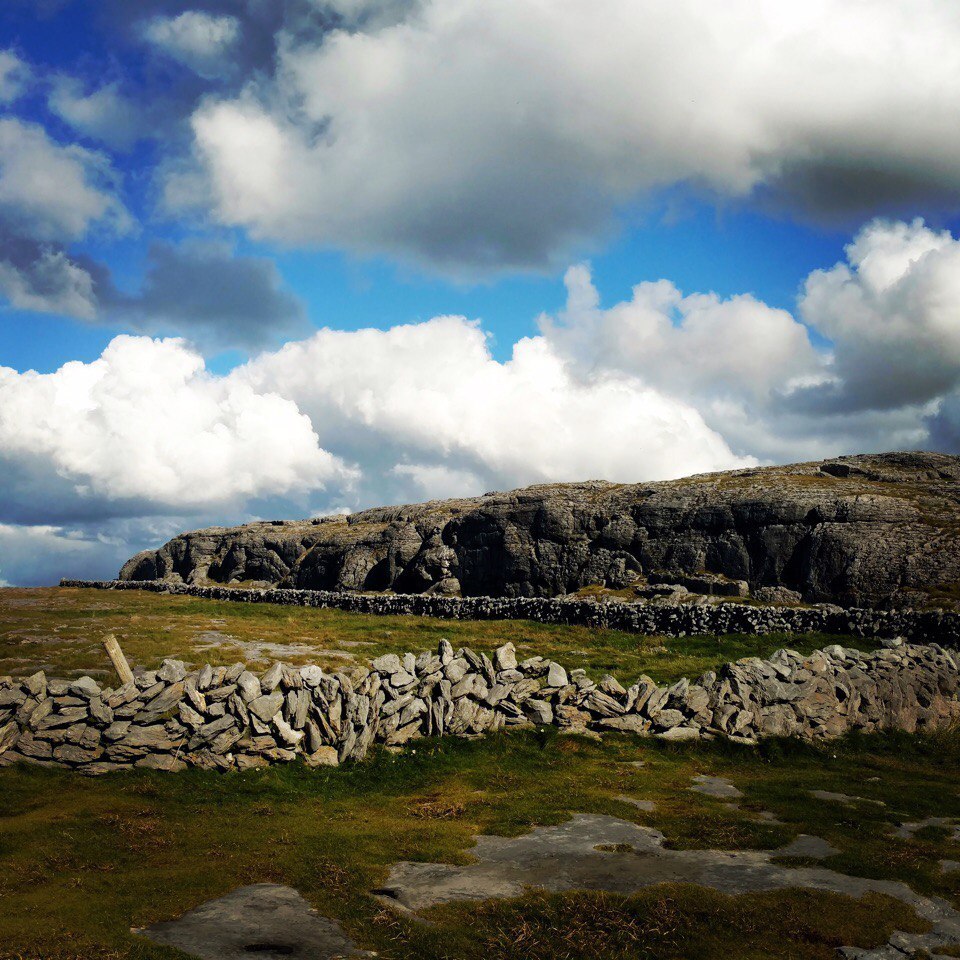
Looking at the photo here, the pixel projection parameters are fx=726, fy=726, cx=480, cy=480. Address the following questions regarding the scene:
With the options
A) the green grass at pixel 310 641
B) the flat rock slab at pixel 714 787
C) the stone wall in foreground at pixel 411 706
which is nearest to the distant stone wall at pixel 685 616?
the green grass at pixel 310 641

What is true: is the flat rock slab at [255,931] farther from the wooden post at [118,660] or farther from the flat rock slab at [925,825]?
the flat rock slab at [925,825]

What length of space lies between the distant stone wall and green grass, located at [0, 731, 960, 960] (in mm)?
15487

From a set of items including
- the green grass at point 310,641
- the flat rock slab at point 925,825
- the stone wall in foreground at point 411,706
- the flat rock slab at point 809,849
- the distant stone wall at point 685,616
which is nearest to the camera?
the flat rock slab at point 809,849

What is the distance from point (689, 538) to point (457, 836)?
4928 centimetres

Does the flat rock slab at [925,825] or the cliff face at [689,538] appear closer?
the flat rock slab at [925,825]

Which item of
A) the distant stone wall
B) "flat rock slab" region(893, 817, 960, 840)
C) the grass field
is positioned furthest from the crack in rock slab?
the distant stone wall

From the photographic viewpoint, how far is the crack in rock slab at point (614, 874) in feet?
29.7

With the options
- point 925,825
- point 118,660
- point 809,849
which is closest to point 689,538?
point 925,825

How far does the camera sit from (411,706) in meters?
A: 16.8

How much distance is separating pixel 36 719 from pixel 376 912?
9.39 meters

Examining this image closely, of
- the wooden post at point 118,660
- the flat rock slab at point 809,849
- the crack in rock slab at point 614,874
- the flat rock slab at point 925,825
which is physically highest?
the wooden post at point 118,660

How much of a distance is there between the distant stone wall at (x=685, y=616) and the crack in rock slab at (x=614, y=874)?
25.1 metres

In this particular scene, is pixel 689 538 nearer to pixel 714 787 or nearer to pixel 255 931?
pixel 714 787

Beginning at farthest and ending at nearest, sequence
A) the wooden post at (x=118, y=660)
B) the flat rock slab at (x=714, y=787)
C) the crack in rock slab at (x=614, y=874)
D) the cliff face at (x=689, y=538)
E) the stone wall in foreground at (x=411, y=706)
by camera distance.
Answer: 1. the cliff face at (x=689, y=538)
2. the wooden post at (x=118, y=660)
3. the stone wall in foreground at (x=411, y=706)
4. the flat rock slab at (x=714, y=787)
5. the crack in rock slab at (x=614, y=874)
